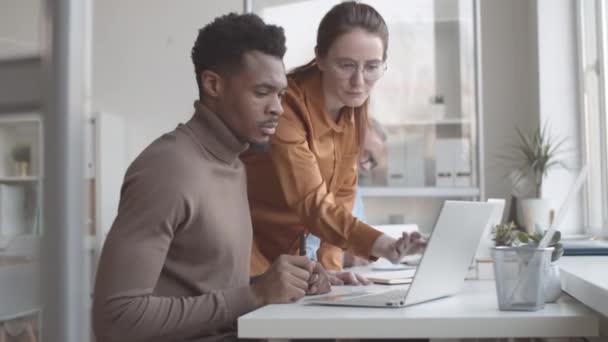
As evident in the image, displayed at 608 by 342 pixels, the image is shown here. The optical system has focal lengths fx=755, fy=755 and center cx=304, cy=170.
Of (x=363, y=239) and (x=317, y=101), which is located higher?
(x=317, y=101)

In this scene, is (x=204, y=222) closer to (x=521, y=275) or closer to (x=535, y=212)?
(x=521, y=275)

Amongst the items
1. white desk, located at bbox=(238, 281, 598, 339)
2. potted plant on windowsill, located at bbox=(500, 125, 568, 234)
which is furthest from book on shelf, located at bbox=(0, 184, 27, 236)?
potted plant on windowsill, located at bbox=(500, 125, 568, 234)

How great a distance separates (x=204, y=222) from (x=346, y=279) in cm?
49

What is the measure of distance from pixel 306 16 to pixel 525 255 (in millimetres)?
3336

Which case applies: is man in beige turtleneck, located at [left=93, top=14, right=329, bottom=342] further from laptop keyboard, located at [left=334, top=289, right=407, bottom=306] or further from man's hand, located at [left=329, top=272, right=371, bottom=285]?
man's hand, located at [left=329, top=272, right=371, bottom=285]

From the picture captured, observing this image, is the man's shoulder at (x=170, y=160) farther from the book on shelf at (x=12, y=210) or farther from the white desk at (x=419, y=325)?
the book on shelf at (x=12, y=210)

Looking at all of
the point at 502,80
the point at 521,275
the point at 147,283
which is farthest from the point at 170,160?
the point at 502,80

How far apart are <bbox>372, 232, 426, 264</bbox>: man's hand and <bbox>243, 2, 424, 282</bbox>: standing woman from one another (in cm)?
5

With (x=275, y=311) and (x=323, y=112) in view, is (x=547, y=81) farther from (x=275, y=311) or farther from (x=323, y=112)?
(x=275, y=311)

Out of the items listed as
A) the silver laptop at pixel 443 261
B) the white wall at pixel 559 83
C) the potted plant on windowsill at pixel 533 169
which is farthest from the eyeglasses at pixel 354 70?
the white wall at pixel 559 83

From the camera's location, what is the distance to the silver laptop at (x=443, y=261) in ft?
4.12

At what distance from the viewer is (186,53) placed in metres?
4.68

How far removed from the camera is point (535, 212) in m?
3.72

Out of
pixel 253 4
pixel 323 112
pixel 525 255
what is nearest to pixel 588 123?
pixel 253 4
